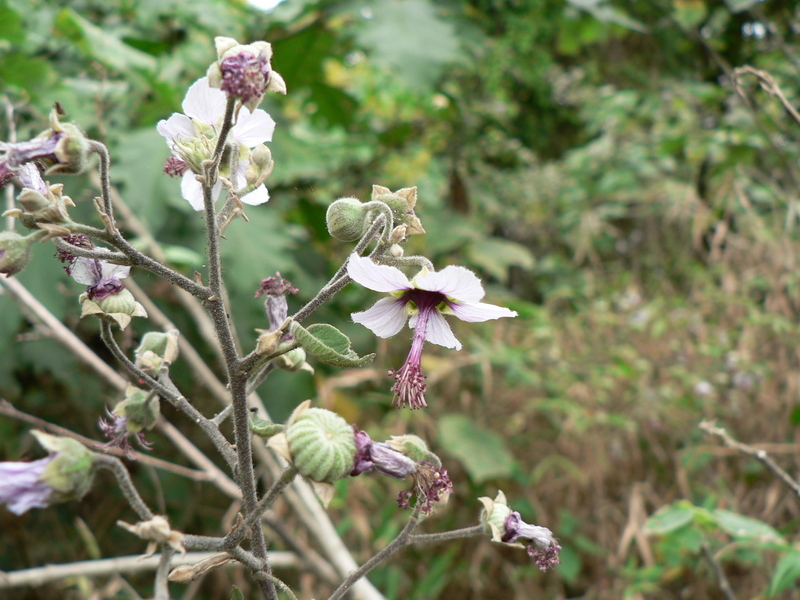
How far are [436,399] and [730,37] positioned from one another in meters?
2.75

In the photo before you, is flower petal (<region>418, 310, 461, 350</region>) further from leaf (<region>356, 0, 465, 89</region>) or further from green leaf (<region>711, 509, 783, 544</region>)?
leaf (<region>356, 0, 465, 89</region>)

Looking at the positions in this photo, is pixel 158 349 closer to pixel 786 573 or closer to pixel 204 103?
pixel 204 103

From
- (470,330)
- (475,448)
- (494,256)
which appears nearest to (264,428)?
(475,448)

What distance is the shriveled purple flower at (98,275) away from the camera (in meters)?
0.44

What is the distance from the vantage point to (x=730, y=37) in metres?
3.29

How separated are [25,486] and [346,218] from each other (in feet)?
0.84

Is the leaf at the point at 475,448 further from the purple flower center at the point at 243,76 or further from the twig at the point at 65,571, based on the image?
the purple flower center at the point at 243,76

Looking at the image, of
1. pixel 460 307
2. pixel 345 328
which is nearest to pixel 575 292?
pixel 345 328

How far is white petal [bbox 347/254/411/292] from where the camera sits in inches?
15.3

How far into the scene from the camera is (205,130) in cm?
46

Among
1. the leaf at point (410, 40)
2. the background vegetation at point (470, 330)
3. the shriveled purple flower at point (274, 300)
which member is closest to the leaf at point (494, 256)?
the background vegetation at point (470, 330)

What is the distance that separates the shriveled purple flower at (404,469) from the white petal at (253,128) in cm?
24

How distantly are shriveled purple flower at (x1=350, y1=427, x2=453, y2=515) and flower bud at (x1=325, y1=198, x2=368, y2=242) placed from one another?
0.46 feet

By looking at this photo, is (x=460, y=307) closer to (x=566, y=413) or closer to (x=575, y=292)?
(x=566, y=413)
